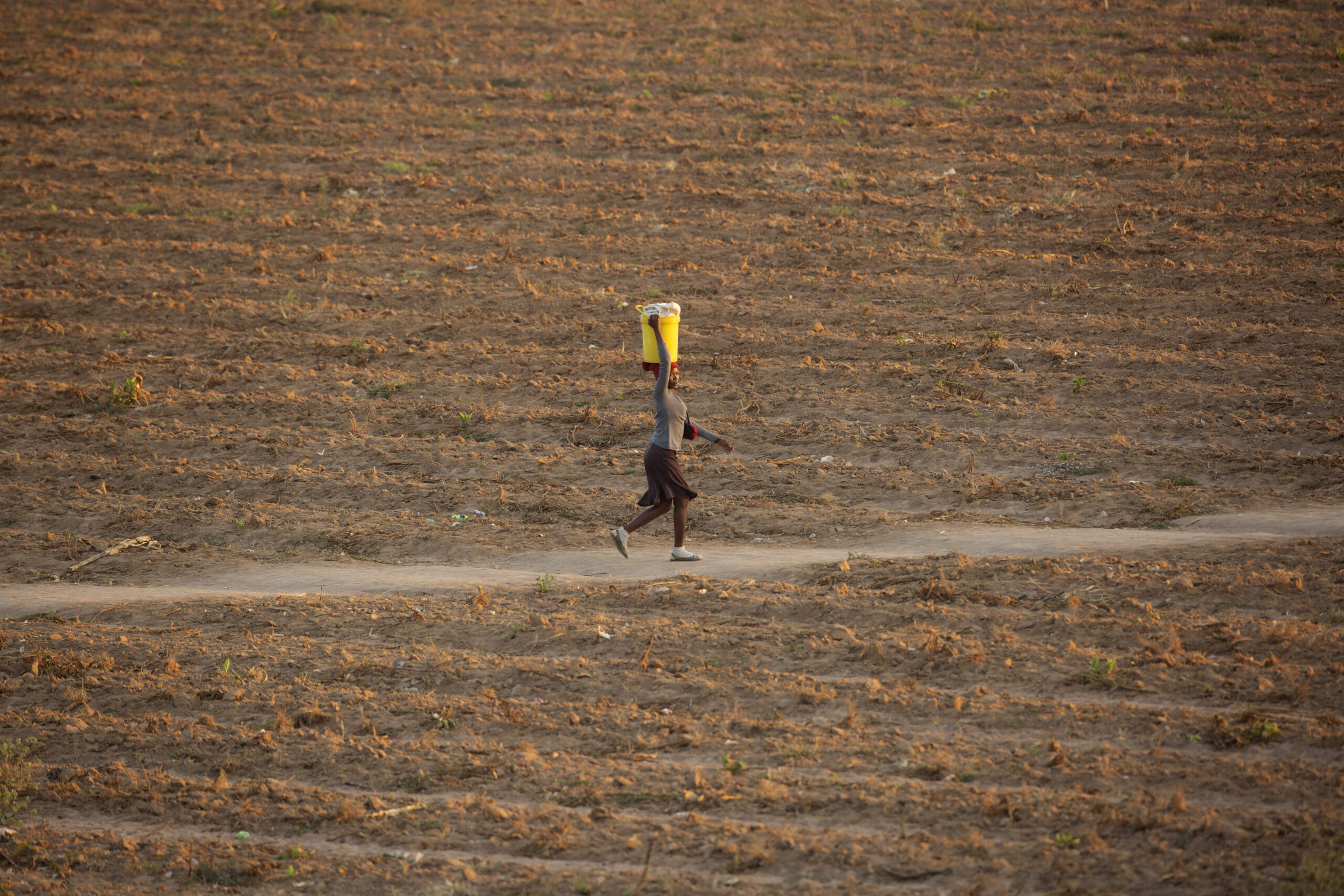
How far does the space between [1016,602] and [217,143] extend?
1729 cm

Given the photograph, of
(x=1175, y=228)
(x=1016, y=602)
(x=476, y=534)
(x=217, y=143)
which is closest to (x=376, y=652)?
(x=476, y=534)

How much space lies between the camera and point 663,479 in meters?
8.83

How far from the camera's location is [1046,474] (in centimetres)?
1020

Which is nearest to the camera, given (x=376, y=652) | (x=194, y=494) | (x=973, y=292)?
(x=376, y=652)

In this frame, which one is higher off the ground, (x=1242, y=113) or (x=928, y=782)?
(x=1242, y=113)

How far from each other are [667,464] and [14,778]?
499cm

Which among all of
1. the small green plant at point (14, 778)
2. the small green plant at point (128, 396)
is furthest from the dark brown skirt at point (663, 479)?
the small green plant at point (128, 396)

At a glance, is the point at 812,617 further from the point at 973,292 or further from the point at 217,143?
the point at 217,143

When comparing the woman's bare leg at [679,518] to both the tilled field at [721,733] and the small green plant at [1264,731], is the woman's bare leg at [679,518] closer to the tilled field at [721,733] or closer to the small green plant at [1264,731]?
the tilled field at [721,733]

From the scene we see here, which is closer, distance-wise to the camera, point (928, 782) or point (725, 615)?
point (928, 782)

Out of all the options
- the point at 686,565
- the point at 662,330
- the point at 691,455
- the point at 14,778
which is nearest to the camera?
the point at 14,778

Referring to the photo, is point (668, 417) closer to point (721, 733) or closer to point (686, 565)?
point (686, 565)

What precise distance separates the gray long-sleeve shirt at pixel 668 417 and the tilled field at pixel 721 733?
1264mm

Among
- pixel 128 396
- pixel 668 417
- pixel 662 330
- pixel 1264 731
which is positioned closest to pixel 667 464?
pixel 668 417
